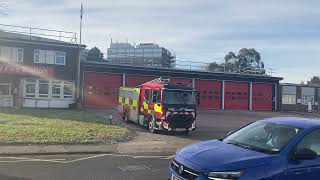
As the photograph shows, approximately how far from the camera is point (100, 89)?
51156mm

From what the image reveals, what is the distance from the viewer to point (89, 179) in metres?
11.4

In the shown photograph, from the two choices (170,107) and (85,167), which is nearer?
(85,167)

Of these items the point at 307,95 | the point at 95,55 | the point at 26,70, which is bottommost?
the point at 307,95

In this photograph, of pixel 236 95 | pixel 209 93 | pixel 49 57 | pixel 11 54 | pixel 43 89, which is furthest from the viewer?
pixel 236 95

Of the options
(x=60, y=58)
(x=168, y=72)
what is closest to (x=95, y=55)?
(x=168, y=72)

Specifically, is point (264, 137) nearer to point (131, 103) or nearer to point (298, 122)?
point (298, 122)

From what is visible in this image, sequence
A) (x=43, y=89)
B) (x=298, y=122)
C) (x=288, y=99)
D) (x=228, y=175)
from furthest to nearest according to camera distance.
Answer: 1. (x=288, y=99)
2. (x=43, y=89)
3. (x=298, y=122)
4. (x=228, y=175)

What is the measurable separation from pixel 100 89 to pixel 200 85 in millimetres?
12666

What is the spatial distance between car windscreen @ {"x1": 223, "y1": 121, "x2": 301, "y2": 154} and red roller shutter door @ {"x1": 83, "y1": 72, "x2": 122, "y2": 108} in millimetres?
41516

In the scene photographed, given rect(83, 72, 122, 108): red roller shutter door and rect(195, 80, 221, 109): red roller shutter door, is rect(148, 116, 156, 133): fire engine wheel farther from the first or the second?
rect(195, 80, 221, 109): red roller shutter door

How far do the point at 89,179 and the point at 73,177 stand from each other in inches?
17.7

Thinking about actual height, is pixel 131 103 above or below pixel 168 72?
below

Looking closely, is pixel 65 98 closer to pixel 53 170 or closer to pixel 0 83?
pixel 0 83

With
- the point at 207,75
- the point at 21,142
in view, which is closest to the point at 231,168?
the point at 21,142
